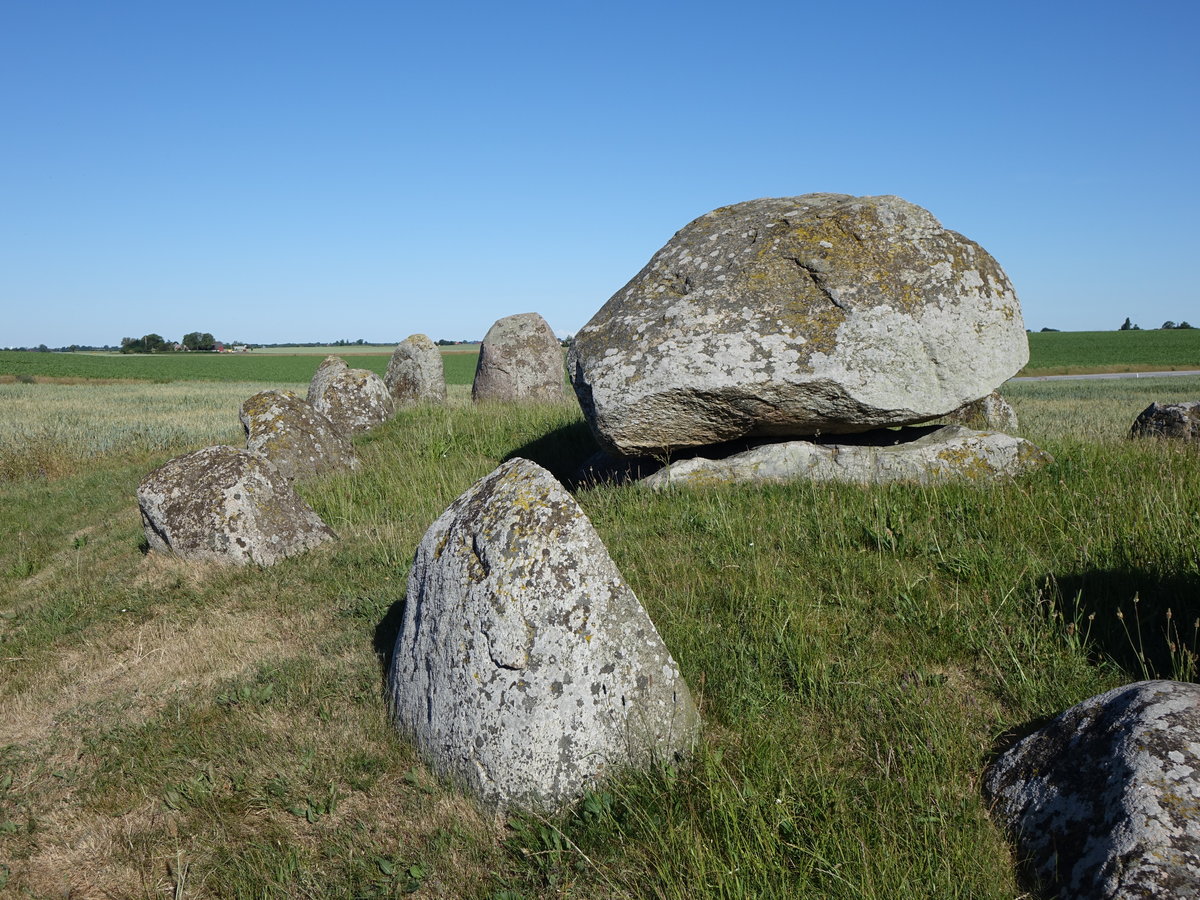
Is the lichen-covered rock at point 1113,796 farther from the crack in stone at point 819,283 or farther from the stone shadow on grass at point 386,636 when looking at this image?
the crack in stone at point 819,283

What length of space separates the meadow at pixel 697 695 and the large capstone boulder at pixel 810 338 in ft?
2.78

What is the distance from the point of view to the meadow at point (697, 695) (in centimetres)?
322

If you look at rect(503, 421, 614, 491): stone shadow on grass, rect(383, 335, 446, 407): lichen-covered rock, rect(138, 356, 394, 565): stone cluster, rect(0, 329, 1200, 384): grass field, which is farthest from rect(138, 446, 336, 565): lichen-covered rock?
rect(0, 329, 1200, 384): grass field

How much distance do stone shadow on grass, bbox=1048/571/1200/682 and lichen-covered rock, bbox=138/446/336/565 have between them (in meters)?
6.68

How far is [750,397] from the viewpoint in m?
7.40

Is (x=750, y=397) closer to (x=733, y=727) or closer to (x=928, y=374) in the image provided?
(x=928, y=374)

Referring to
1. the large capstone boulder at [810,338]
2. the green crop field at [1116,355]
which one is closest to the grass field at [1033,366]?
the green crop field at [1116,355]

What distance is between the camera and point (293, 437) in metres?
10.9

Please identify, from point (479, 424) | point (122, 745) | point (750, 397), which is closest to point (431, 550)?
point (122, 745)

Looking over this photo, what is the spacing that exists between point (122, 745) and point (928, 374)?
687cm

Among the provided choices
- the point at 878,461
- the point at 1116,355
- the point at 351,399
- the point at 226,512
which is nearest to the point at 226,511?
the point at 226,512

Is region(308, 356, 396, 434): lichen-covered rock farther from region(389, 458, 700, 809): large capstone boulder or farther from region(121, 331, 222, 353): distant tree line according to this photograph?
region(121, 331, 222, 353): distant tree line

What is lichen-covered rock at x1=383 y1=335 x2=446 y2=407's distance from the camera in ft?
59.4

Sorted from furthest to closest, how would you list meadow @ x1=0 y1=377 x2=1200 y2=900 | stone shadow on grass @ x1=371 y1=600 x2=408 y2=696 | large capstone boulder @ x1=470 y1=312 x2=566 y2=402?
large capstone boulder @ x1=470 y1=312 x2=566 y2=402, stone shadow on grass @ x1=371 y1=600 x2=408 y2=696, meadow @ x1=0 y1=377 x2=1200 y2=900
